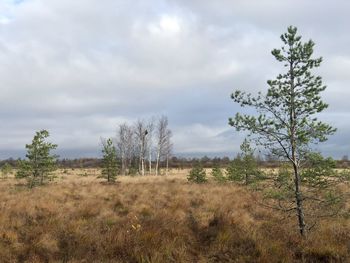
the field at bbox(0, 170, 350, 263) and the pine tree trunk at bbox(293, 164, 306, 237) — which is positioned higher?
the pine tree trunk at bbox(293, 164, 306, 237)

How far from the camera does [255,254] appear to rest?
8.92 meters

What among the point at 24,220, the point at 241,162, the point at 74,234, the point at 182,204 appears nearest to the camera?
the point at 74,234

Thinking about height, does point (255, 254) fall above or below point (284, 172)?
below

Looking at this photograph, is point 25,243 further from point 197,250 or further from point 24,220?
point 197,250

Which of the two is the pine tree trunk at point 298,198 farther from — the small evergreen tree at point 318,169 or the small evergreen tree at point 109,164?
the small evergreen tree at point 109,164

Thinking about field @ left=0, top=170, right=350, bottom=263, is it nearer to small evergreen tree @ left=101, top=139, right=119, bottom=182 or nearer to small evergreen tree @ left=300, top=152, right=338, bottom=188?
small evergreen tree @ left=300, top=152, right=338, bottom=188

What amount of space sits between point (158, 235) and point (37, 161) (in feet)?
55.1

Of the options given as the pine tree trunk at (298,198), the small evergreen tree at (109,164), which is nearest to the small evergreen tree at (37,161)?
the small evergreen tree at (109,164)

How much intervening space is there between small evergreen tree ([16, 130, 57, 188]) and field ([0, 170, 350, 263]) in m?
9.53

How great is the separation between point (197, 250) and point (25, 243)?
4372mm

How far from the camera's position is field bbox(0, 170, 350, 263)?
8844mm

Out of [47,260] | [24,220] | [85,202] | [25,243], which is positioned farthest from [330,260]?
[85,202]

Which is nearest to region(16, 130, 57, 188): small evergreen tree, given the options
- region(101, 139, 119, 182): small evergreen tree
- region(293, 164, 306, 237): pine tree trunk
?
region(101, 139, 119, 182): small evergreen tree

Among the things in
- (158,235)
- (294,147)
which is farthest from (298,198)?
(158,235)
